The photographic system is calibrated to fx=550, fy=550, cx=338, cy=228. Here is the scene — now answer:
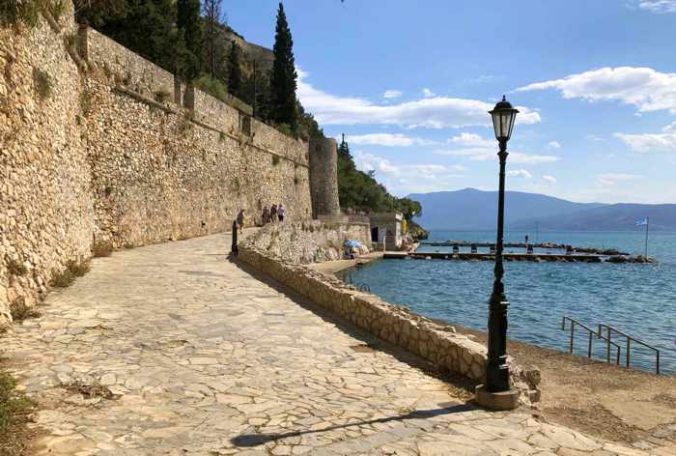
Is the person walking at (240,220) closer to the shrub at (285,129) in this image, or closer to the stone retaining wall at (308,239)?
the stone retaining wall at (308,239)

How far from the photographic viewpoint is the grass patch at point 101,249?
52.0ft

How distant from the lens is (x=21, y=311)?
8000 mm

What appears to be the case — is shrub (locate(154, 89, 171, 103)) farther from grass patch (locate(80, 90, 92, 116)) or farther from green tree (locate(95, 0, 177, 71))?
green tree (locate(95, 0, 177, 71))

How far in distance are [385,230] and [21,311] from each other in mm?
59352

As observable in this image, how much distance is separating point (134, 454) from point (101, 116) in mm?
15658

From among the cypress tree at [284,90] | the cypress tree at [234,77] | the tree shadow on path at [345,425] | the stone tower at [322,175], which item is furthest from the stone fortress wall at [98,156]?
the cypress tree at [234,77]

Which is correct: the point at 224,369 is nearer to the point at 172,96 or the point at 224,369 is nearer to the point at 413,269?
the point at 172,96

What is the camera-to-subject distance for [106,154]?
17766mm

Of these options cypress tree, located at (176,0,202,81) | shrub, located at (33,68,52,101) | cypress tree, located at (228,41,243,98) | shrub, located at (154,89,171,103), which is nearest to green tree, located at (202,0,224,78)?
cypress tree, located at (228,41,243,98)

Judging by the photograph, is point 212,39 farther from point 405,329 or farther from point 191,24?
point 405,329

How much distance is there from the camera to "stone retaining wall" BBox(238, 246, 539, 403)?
639 cm

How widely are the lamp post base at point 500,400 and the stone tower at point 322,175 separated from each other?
45.0 meters

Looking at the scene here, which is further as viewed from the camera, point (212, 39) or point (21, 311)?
point (212, 39)

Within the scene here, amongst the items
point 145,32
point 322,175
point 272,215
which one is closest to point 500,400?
point 145,32
